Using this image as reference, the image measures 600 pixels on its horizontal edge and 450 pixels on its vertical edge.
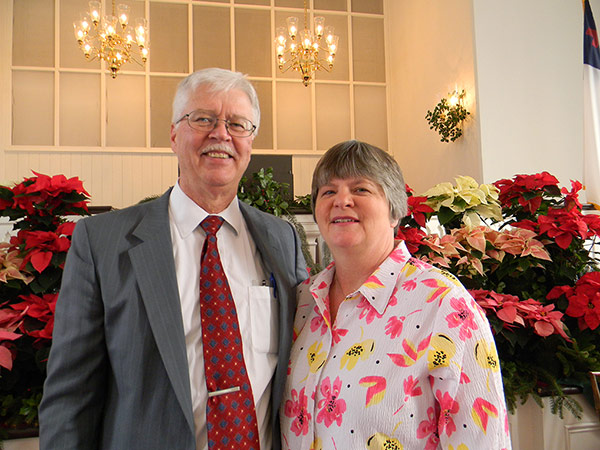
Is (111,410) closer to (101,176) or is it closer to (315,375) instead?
(315,375)

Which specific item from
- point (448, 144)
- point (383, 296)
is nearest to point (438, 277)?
point (383, 296)

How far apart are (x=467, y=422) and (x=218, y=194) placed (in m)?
0.90

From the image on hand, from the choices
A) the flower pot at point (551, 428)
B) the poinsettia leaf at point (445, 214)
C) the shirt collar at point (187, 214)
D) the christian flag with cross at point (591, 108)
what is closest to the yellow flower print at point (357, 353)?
the shirt collar at point (187, 214)

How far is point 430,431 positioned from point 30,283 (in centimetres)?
149

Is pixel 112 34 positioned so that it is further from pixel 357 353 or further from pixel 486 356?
pixel 486 356

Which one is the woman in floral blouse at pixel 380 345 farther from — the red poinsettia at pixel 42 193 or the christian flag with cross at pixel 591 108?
Answer: the christian flag with cross at pixel 591 108

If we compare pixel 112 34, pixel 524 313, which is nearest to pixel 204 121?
pixel 524 313

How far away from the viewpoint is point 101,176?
7.01 meters

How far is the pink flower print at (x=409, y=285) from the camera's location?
4.17 feet

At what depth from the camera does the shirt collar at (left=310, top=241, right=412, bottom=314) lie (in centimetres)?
129

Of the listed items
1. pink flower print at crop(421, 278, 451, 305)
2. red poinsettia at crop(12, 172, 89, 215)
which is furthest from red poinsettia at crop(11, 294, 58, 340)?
pink flower print at crop(421, 278, 451, 305)

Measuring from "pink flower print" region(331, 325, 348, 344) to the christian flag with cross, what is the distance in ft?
16.1

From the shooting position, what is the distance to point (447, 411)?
1144mm

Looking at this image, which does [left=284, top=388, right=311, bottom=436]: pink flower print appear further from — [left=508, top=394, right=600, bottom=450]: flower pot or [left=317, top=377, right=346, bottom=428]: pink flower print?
[left=508, top=394, right=600, bottom=450]: flower pot
